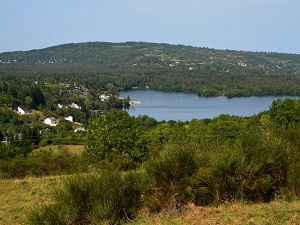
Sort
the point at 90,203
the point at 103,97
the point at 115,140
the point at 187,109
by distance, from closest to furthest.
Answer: the point at 90,203
the point at 115,140
the point at 187,109
the point at 103,97

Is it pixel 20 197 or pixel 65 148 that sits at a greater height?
pixel 20 197

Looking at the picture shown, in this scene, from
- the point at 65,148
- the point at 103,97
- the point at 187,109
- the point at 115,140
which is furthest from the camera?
the point at 103,97

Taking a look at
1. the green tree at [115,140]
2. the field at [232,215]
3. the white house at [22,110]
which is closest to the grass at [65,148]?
the green tree at [115,140]

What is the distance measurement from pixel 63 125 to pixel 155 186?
1991 inches

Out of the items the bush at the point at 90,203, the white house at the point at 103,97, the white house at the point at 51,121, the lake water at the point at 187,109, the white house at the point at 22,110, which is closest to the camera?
the bush at the point at 90,203

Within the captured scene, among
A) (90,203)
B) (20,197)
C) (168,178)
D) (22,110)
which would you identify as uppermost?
(168,178)

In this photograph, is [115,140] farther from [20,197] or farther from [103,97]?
[103,97]

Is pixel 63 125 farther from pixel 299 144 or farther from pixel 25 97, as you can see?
pixel 299 144

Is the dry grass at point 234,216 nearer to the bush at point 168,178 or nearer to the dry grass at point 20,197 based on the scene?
the bush at point 168,178

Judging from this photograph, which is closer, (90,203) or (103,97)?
(90,203)

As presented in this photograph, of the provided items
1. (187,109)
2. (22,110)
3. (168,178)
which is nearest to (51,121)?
(22,110)

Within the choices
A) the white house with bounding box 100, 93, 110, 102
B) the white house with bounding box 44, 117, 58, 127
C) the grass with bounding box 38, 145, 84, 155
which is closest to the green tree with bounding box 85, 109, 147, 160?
the grass with bounding box 38, 145, 84, 155

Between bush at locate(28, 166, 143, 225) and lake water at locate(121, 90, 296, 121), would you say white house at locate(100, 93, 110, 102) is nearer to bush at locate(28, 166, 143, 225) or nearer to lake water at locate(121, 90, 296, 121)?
lake water at locate(121, 90, 296, 121)

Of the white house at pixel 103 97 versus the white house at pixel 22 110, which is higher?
the white house at pixel 103 97
